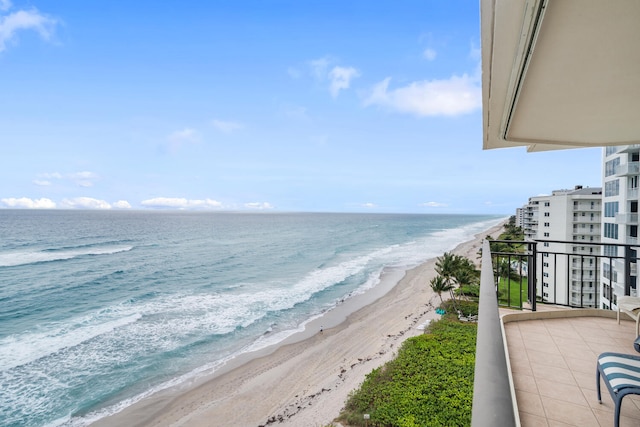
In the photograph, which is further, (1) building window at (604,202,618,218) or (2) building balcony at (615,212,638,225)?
(1) building window at (604,202,618,218)

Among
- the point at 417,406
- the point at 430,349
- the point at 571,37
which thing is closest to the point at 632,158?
the point at 430,349

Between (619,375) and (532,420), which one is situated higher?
(619,375)

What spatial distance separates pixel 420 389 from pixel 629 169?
54.2 ft

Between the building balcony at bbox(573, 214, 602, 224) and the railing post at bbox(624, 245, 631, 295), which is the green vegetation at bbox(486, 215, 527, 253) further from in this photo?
the building balcony at bbox(573, 214, 602, 224)

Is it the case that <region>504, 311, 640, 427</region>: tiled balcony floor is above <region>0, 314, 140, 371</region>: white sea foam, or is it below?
above

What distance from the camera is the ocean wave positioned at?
31391 millimetres

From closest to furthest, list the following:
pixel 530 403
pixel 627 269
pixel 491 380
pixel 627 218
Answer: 1. pixel 491 380
2. pixel 530 403
3. pixel 627 269
4. pixel 627 218

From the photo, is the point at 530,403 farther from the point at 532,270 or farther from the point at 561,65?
the point at 532,270

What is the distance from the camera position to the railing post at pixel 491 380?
0.53 m

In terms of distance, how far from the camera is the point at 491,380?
2.19ft

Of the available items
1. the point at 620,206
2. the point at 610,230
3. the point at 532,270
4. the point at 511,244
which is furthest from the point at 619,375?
the point at 610,230

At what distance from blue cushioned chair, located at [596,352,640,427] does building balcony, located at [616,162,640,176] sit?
20.4 meters

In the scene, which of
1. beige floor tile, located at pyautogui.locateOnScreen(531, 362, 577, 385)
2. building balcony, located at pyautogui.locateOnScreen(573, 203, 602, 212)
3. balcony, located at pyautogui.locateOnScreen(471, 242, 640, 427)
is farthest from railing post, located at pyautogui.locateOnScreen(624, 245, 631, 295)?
building balcony, located at pyautogui.locateOnScreen(573, 203, 602, 212)

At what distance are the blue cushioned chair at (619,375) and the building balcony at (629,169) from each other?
20.4m
